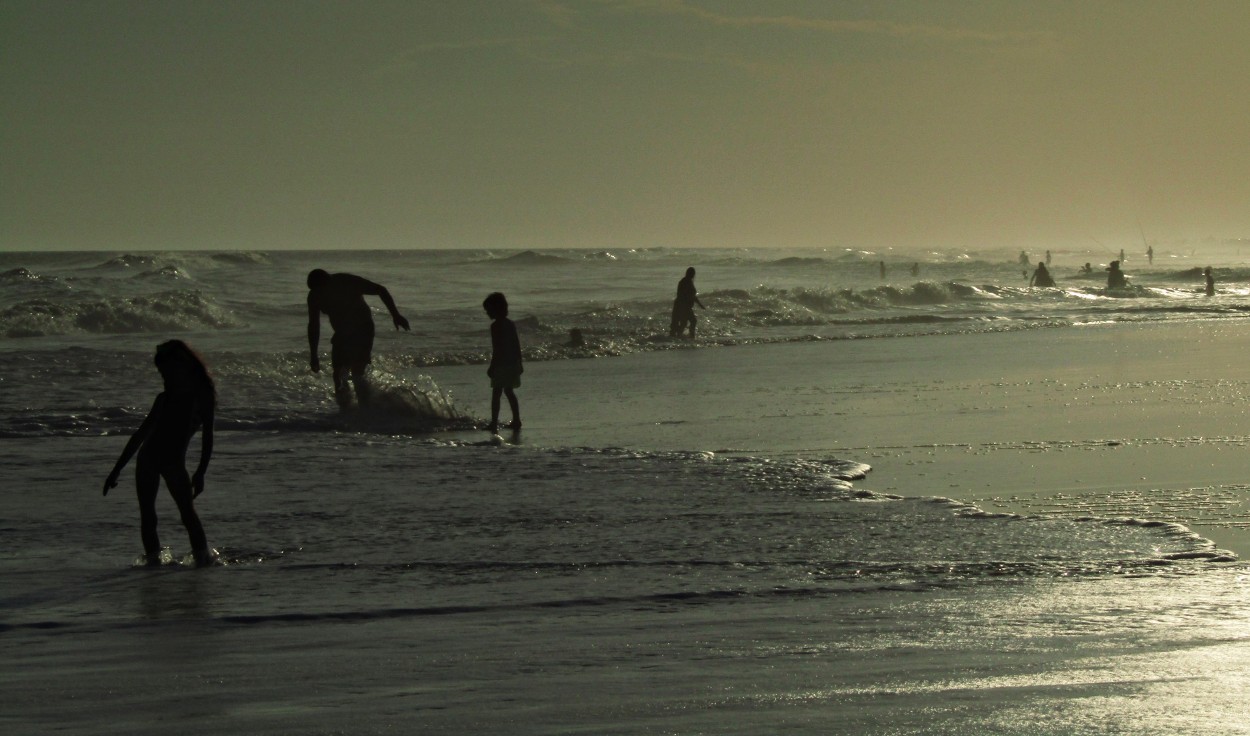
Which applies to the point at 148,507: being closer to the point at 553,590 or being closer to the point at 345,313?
the point at 553,590

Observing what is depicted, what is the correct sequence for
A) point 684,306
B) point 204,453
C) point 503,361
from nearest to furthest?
point 204,453 → point 503,361 → point 684,306

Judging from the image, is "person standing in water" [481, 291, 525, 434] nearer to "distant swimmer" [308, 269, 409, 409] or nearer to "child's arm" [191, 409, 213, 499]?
"distant swimmer" [308, 269, 409, 409]

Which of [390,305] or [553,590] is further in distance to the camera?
[390,305]

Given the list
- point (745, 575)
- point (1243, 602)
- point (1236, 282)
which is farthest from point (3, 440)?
point (1236, 282)

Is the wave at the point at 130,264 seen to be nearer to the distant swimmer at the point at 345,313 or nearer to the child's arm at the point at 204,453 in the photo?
the distant swimmer at the point at 345,313

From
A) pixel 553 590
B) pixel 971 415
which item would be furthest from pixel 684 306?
pixel 553 590

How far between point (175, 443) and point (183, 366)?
1.37 ft

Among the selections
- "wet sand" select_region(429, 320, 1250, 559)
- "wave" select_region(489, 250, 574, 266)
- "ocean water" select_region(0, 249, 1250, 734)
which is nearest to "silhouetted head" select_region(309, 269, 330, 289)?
"ocean water" select_region(0, 249, 1250, 734)

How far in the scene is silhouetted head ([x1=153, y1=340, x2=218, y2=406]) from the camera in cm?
712

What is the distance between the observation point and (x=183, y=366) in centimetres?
716

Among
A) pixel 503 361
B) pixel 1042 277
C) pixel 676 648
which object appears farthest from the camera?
pixel 1042 277

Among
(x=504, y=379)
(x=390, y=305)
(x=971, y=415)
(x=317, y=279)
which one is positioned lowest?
(x=971, y=415)

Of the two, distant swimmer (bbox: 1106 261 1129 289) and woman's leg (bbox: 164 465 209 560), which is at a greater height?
distant swimmer (bbox: 1106 261 1129 289)

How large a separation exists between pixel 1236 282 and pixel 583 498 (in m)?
61.2
